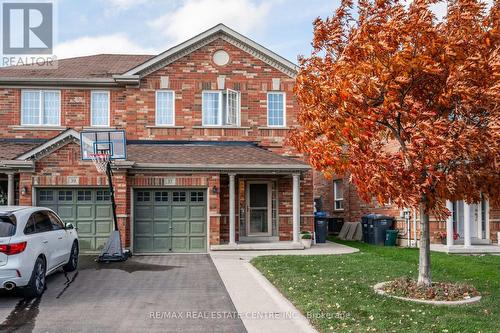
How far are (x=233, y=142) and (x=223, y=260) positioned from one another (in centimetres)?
555

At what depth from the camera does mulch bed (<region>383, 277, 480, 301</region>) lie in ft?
30.6

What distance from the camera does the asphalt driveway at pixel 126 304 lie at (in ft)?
25.6

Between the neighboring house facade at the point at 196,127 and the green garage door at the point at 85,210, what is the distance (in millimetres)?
965

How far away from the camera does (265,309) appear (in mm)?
8828

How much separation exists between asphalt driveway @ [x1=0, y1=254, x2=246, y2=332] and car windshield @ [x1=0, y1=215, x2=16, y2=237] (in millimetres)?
1244

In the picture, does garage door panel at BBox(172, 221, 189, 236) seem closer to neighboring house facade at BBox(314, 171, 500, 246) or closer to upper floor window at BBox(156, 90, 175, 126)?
upper floor window at BBox(156, 90, 175, 126)

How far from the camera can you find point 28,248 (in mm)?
9383

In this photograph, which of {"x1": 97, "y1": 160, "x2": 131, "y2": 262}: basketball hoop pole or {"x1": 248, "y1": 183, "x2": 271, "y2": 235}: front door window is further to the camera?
{"x1": 248, "y1": 183, "x2": 271, "y2": 235}: front door window

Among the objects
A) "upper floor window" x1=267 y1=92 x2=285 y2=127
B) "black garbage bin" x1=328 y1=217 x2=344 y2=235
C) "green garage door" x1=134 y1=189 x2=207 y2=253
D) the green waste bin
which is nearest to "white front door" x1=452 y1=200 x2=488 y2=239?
the green waste bin

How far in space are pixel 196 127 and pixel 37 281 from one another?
10.4 m

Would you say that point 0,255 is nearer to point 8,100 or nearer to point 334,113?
point 334,113

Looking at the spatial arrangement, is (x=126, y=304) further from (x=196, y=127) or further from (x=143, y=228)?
(x=196, y=127)

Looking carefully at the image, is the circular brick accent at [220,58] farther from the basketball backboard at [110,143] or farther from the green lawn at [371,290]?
the green lawn at [371,290]

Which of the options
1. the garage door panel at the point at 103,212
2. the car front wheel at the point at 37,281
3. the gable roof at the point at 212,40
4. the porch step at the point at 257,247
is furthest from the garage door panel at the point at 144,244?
the car front wheel at the point at 37,281
